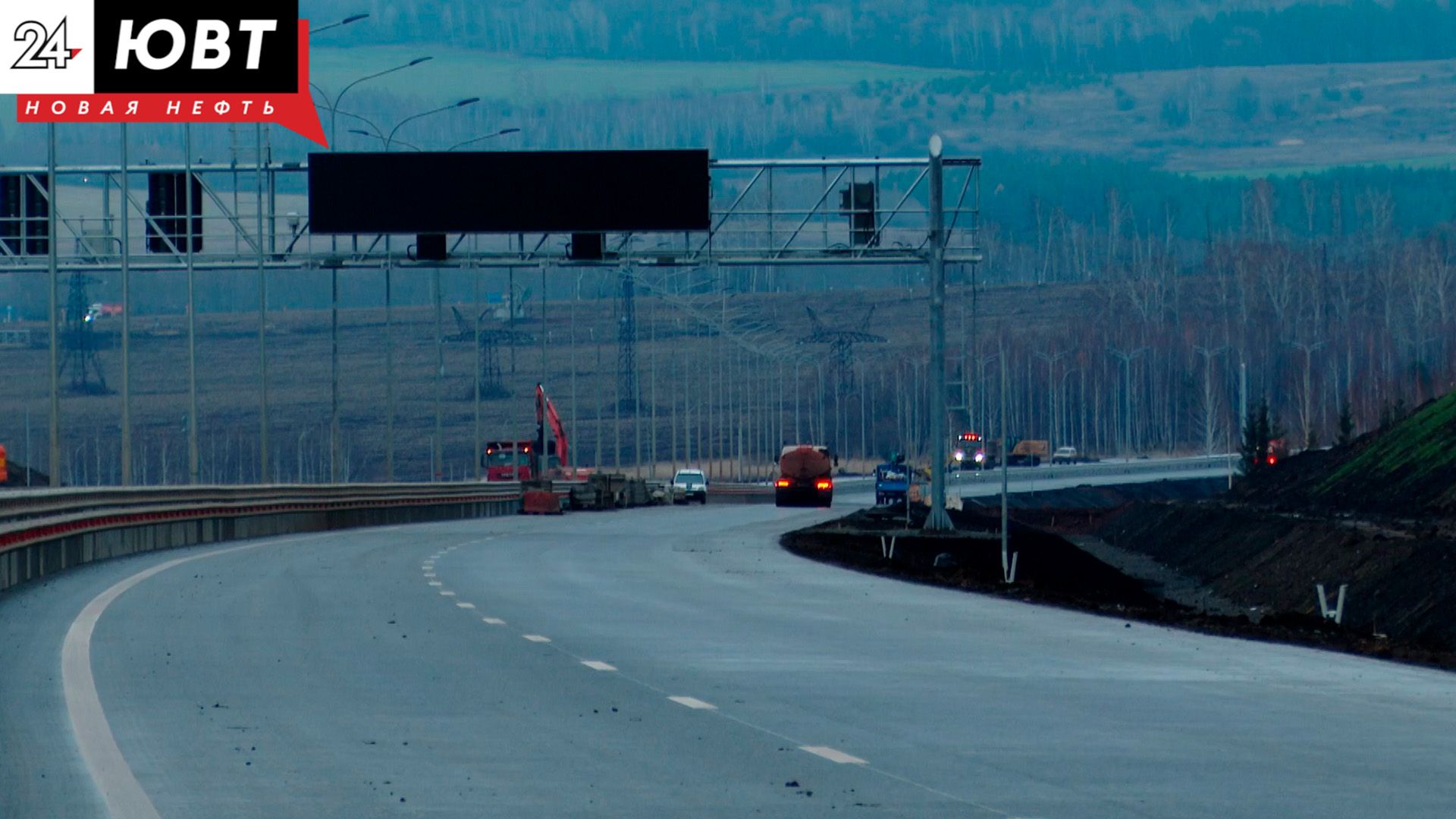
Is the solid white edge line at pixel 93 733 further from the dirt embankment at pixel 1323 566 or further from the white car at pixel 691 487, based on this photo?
the white car at pixel 691 487

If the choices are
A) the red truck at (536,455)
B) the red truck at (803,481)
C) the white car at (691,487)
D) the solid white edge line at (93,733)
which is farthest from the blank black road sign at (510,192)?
the white car at (691,487)

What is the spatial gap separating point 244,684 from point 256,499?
3951 centimetres

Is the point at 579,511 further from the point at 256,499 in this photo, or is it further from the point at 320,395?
the point at 320,395

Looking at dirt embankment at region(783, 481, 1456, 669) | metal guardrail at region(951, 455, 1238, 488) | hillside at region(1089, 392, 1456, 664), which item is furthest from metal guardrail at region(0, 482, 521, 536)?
metal guardrail at region(951, 455, 1238, 488)

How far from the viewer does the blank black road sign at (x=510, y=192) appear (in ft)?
207

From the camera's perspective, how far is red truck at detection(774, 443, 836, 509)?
332 feet

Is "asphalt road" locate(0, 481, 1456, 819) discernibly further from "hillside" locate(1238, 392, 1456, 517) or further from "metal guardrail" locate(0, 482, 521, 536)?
"hillside" locate(1238, 392, 1456, 517)

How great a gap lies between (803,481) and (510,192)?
39.4 meters

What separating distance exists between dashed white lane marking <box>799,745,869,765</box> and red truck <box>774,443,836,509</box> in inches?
3445

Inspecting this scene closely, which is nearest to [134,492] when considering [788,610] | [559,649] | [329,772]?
[788,610]

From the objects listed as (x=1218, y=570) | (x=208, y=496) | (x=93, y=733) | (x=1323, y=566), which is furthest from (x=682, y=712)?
(x=1218, y=570)

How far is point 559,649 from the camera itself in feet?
66.3

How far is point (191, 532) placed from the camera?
4828cm

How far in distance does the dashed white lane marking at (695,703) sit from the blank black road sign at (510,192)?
154ft
